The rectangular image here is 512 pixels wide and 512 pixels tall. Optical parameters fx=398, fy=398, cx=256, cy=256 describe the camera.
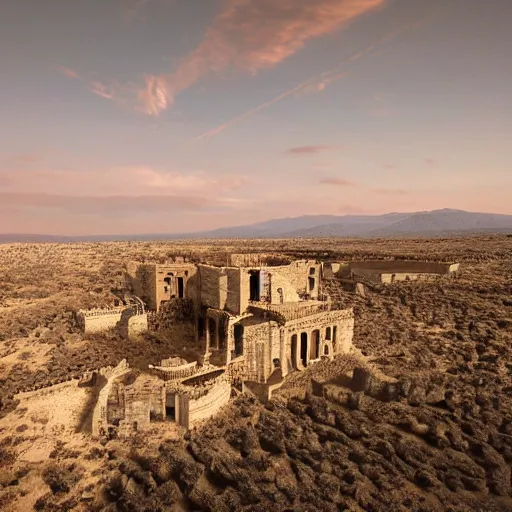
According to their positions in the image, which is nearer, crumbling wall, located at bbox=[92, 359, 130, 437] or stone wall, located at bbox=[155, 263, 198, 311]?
crumbling wall, located at bbox=[92, 359, 130, 437]

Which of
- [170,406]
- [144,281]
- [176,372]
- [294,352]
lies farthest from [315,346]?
[144,281]

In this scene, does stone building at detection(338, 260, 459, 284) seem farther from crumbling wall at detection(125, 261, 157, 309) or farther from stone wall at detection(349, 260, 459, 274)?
crumbling wall at detection(125, 261, 157, 309)

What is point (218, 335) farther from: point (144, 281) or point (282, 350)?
point (144, 281)

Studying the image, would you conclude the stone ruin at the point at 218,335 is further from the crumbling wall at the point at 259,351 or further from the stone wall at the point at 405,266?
the stone wall at the point at 405,266

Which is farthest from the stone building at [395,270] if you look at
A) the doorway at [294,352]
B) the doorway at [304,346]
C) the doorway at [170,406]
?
the doorway at [170,406]

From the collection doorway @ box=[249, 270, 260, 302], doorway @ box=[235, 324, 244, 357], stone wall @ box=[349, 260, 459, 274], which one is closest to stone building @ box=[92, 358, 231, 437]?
doorway @ box=[235, 324, 244, 357]
